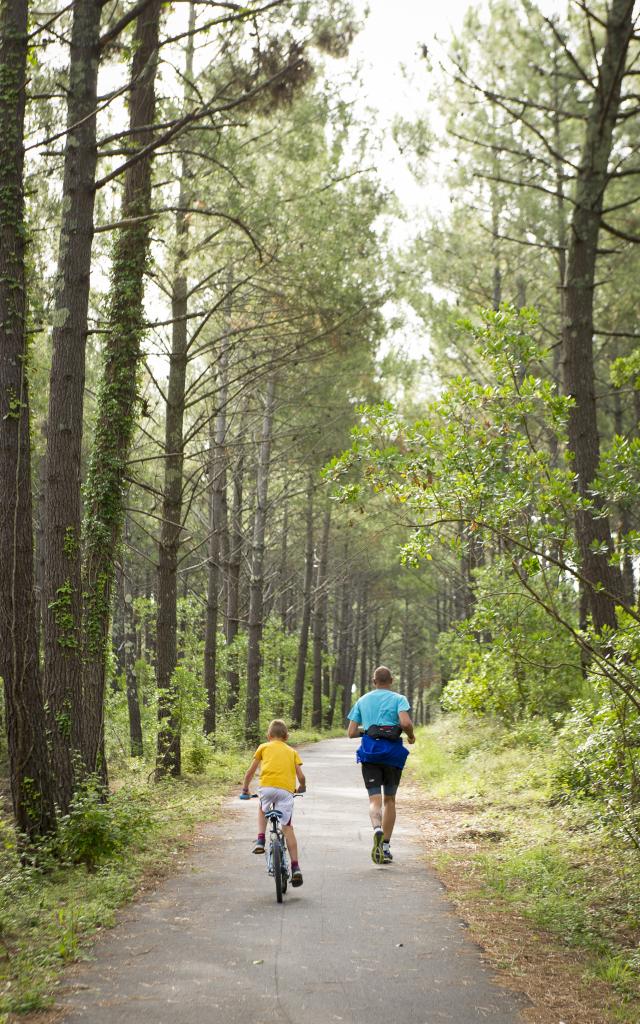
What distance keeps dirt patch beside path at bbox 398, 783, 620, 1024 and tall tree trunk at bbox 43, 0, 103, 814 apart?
12.7 ft

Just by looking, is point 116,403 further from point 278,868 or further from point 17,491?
point 278,868

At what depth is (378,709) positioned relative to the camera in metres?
8.72

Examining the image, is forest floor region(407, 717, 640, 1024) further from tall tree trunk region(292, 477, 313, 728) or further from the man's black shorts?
tall tree trunk region(292, 477, 313, 728)

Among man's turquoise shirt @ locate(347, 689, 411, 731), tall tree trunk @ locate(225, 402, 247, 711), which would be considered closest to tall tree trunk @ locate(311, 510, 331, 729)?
tall tree trunk @ locate(225, 402, 247, 711)

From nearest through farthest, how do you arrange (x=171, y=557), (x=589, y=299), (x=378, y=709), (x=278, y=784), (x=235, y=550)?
(x=278, y=784), (x=378, y=709), (x=589, y=299), (x=171, y=557), (x=235, y=550)

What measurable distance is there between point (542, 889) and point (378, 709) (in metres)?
2.33

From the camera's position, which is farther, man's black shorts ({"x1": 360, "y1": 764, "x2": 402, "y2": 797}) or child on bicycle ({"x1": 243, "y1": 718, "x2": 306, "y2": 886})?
man's black shorts ({"x1": 360, "y1": 764, "x2": 402, "y2": 797})

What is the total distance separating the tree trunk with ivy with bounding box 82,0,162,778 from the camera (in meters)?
9.67

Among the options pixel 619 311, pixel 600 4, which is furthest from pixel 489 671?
pixel 600 4

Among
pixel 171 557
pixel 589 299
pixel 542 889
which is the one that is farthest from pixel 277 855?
pixel 171 557

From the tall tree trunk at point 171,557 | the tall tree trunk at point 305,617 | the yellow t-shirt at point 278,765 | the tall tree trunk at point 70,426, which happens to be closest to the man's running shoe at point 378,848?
the yellow t-shirt at point 278,765

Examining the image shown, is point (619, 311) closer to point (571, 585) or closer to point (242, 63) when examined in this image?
point (571, 585)

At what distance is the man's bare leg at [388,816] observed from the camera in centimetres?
839

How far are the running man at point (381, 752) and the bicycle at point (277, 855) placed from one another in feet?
4.77
